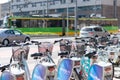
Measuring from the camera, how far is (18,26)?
4112cm

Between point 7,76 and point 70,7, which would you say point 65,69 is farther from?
point 70,7

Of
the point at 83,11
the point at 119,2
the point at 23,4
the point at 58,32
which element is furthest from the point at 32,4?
the point at 58,32

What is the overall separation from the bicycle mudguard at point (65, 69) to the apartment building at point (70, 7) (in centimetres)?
7470

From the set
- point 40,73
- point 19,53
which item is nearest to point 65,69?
point 40,73

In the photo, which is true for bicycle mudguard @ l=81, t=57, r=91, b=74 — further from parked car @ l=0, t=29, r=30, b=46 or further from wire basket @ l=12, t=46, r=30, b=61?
parked car @ l=0, t=29, r=30, b=46

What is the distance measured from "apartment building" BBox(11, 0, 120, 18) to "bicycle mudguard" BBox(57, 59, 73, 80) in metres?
74.7

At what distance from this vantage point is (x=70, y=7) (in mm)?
93062

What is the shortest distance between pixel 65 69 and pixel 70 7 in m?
87.1

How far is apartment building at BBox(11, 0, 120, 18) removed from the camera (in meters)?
88.9

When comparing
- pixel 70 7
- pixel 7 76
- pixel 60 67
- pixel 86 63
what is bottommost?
pixel 86 63

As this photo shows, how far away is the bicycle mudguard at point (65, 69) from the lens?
6.47m

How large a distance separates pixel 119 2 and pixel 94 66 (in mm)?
95302

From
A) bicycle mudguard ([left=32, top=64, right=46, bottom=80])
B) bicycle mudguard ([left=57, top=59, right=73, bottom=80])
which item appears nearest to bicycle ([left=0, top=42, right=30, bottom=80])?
bicycle mudguard ([left=32, top=64, right=46, bottom=80])

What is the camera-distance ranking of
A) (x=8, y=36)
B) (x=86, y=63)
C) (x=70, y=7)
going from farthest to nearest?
(x=70, y=7), (x=8, y=36), (x=86, y=63)
